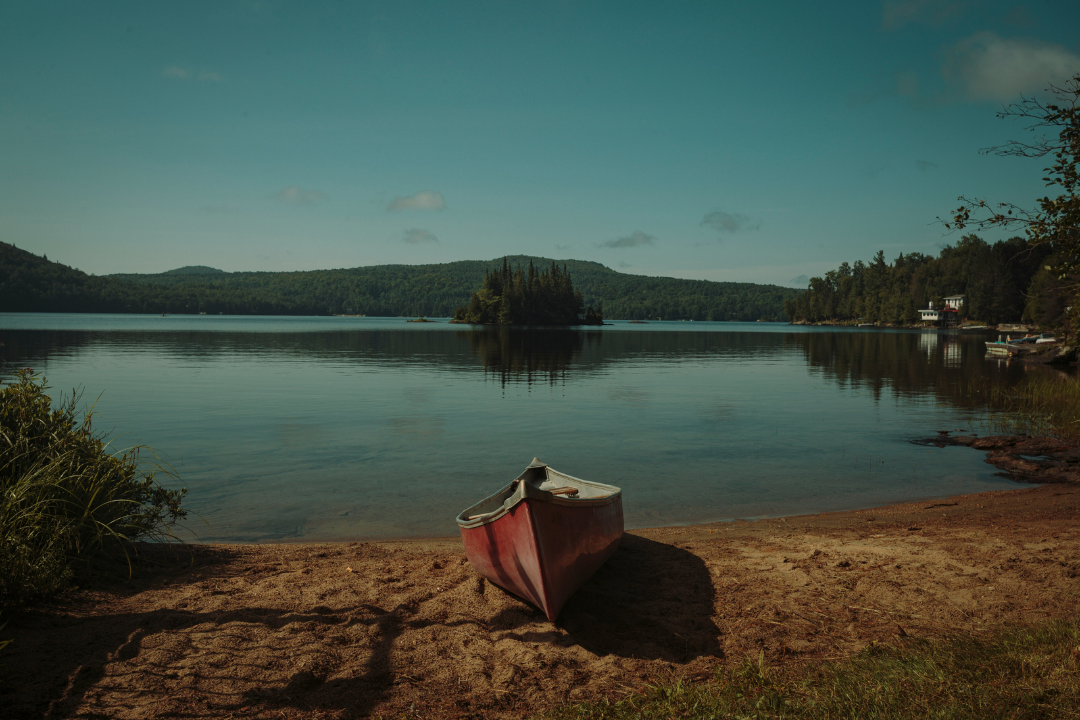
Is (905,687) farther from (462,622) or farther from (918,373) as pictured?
(918,373)

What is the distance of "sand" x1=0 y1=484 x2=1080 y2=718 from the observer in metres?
5.36

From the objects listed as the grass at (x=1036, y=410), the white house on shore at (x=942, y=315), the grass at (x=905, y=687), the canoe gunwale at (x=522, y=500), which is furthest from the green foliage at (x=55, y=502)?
the white house on shore at (x=942, y=315)

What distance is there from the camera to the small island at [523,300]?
165500mm

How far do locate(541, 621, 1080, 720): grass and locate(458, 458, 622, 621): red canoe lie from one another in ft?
5.96

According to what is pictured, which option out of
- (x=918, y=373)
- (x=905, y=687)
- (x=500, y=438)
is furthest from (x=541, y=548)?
(x=918, y=373)

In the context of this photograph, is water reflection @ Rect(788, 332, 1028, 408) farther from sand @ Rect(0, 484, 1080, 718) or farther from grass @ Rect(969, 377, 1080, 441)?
sand @ Rect(0, 484, 1080, 718)

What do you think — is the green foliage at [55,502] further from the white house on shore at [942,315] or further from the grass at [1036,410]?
the white house on shore at [942,315]

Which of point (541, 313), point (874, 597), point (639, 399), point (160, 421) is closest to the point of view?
point (874, 597)

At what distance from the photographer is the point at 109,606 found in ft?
22.0

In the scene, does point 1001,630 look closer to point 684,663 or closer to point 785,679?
point 785,679

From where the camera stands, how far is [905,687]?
483 cm

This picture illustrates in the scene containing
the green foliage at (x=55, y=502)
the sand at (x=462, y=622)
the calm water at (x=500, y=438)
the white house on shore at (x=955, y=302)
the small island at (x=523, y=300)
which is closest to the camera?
the sand at (x=462, y=622)

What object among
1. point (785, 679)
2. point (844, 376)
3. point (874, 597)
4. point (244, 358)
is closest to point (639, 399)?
point (844, 376)

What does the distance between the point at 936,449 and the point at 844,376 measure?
2357cm
